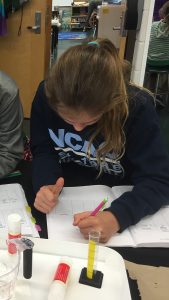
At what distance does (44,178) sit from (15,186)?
85 mm

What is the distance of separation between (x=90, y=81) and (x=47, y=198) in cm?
31

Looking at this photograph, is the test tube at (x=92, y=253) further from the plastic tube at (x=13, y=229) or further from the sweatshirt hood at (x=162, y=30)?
the sweatshirt hood at (x=162, y=30)

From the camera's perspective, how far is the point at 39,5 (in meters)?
2.48

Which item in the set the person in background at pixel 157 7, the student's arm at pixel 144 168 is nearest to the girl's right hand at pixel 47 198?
the student's arm at pixel 144 168

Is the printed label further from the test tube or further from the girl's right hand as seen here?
the girl's right hand

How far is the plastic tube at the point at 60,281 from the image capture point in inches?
20.5

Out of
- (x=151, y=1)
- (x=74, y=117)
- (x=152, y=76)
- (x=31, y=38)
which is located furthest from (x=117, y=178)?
Answer: (x=152, y=76)

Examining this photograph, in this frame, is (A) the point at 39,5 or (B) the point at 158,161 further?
(A) the point at 39,5

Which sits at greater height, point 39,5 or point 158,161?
point 39,5

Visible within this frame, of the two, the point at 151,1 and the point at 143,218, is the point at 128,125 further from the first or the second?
the point at 151,1

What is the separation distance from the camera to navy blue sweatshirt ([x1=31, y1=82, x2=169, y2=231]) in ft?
2.88

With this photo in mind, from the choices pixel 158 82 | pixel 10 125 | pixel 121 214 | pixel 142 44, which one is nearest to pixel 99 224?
pixel 121 214

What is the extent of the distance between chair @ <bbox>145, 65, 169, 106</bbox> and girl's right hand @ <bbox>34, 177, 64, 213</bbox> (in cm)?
210

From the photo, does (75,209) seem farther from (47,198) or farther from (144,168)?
(144,168)
